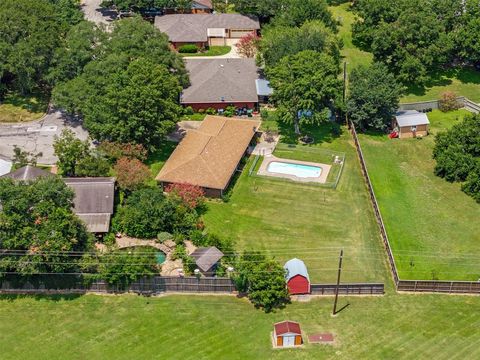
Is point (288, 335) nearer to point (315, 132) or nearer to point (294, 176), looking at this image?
point (294, 176)

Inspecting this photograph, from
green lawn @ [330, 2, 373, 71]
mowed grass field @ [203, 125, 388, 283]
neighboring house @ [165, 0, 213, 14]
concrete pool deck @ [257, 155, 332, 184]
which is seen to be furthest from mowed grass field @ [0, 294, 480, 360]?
neighboring house @ [165, 0, 213, 14]

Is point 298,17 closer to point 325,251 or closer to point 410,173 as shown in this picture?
point 410,173

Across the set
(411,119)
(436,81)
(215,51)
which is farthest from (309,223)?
(215,51)

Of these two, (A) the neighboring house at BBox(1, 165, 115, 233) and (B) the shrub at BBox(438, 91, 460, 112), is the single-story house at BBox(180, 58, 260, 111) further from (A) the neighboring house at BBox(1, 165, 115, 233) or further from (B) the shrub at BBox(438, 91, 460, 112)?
(B) the shrub at BBox(438, 91, 460, 112)

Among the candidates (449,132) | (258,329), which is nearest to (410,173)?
(449,132)

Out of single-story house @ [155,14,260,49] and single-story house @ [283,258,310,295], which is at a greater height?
single-story house @ [155,14,260,49]

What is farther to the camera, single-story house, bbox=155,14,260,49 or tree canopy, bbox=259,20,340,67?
single-story house, bbox=155,14,260,49
